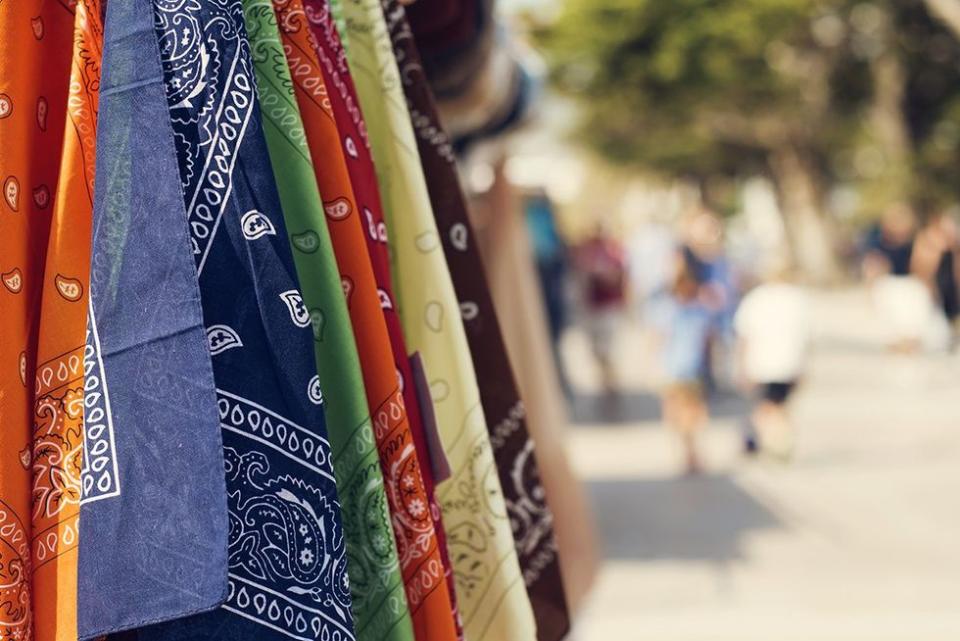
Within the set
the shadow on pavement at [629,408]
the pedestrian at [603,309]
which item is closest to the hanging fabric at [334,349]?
the shadow on pavement at [629,408]

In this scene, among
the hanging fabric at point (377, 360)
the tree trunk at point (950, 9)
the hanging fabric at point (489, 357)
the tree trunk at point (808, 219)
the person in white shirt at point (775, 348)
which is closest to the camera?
the hanging fabric at point (377, 360)

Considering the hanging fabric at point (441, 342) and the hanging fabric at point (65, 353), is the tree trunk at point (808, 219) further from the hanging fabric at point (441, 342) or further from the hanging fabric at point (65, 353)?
the hanging fabric at point (65, 353)

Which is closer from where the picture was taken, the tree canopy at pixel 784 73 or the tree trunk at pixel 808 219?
the tree canopy at pixel 784 73

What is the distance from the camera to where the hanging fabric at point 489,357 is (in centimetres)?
163

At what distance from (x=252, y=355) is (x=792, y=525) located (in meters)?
5.67

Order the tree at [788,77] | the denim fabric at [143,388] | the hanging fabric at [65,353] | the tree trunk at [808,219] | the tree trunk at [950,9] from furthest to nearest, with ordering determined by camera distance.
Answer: the tree trunk at [808,219]
the tree at [788,77]
the tree trunk at [950,9]
the hanging fabric at [65,353]
the denim fabric at [143,388]

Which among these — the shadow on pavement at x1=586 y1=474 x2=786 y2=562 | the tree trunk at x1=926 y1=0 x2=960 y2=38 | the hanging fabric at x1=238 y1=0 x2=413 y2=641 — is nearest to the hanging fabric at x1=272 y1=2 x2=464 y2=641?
the hanging fabric at x1=238 y1=0 x2=413 y2=641

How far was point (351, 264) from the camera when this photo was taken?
1.37 m

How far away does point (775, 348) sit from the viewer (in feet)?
25.6

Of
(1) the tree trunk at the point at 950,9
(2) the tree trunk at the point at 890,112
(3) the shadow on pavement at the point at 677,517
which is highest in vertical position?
(1) the tree trunk at the point at 950,9

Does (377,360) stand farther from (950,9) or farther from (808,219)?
(808,219)

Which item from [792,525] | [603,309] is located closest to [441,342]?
[792,525]

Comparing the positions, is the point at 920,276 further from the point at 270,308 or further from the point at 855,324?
the point at 270,308

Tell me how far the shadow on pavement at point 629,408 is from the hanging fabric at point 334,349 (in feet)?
28.6
